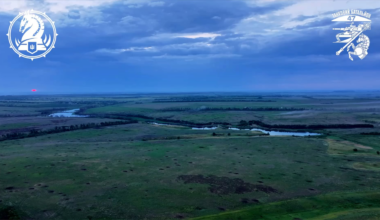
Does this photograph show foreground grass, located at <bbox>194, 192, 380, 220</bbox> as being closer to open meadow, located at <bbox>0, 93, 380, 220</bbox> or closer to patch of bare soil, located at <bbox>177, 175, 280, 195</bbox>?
open meadow, located at <bbox>0, 93, 380, 220</bbox>

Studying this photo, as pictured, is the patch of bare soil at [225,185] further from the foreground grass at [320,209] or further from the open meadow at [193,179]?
the foreground grass at [320,209]

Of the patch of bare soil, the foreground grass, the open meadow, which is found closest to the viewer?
the foreground grass

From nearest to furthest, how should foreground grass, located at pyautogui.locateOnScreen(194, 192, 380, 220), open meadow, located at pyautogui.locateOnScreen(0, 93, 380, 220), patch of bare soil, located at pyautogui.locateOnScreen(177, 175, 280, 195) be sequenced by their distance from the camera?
1. foreground grass, located at pyautogui.locateOnScreen(194, 192, 380, 220)
2. open meadow, located at pyautogui.locateOnScreen(0, 93, 380, 220)
3. patch of bare soil, located at pyautogui.locateOnScreen(177, 175, 280, 195)

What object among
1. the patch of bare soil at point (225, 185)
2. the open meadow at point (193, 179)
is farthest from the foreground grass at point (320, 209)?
the patch of bare soil at point (225, 185)

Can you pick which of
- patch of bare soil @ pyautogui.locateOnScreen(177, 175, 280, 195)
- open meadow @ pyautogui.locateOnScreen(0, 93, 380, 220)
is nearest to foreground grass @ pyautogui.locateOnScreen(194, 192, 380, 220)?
open meadow @ pyautogui.locateOnScreen(0, 93, 380, 220)

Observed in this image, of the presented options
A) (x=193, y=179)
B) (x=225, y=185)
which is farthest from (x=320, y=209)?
(x=193, y=179)

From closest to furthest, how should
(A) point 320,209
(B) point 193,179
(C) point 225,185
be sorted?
1. (A) point 320,209
2. (C) point 225,185
3. (B) point 193,179

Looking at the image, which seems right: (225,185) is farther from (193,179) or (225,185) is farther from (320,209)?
(320,209)
